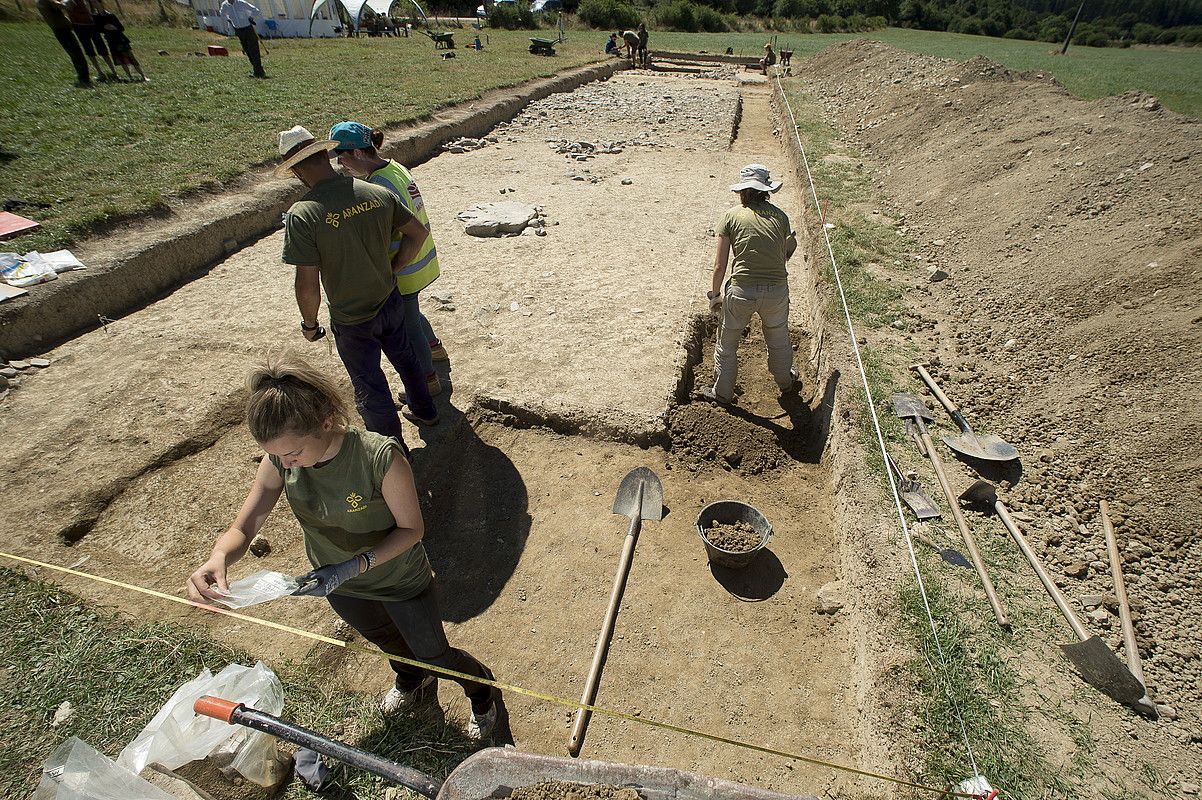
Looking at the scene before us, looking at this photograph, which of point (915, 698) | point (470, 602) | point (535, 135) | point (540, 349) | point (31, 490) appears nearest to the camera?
point (915, 698)

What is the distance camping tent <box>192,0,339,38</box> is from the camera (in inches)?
1067

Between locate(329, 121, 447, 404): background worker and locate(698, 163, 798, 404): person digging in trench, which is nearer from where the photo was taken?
locate(329, 121, 447, 404): background worker

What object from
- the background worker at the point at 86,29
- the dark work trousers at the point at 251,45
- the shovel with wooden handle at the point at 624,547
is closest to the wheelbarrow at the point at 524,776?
the shovel with wooden handle at the point at 624,547

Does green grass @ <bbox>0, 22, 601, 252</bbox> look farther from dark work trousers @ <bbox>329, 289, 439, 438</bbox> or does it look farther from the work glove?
the work glove

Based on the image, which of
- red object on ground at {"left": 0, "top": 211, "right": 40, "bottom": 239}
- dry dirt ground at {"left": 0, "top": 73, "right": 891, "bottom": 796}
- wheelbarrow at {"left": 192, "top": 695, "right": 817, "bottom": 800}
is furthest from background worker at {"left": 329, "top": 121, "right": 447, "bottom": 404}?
red object on ground at {"left": 0, "top": 211, "right": 40, "bottom": 239}

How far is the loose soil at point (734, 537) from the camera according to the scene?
3813 millimetres

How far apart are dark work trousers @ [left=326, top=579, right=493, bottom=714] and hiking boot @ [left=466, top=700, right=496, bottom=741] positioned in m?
0.15

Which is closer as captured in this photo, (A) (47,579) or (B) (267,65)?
(A) (47,579)

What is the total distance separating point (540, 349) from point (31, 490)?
4036 millimetres

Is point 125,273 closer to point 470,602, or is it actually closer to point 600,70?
point 470,602

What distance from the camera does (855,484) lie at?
158 inches

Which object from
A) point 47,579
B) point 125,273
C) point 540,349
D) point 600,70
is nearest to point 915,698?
point 540,349

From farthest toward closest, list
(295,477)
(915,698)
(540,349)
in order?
1. (540,349)
2. (915,698)
3. (295,477)

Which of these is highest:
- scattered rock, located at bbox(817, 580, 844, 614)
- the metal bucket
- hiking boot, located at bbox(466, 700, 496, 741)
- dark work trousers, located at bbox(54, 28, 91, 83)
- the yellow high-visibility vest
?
dark work trousers, located at bbox(54, 28, 91, 83)
